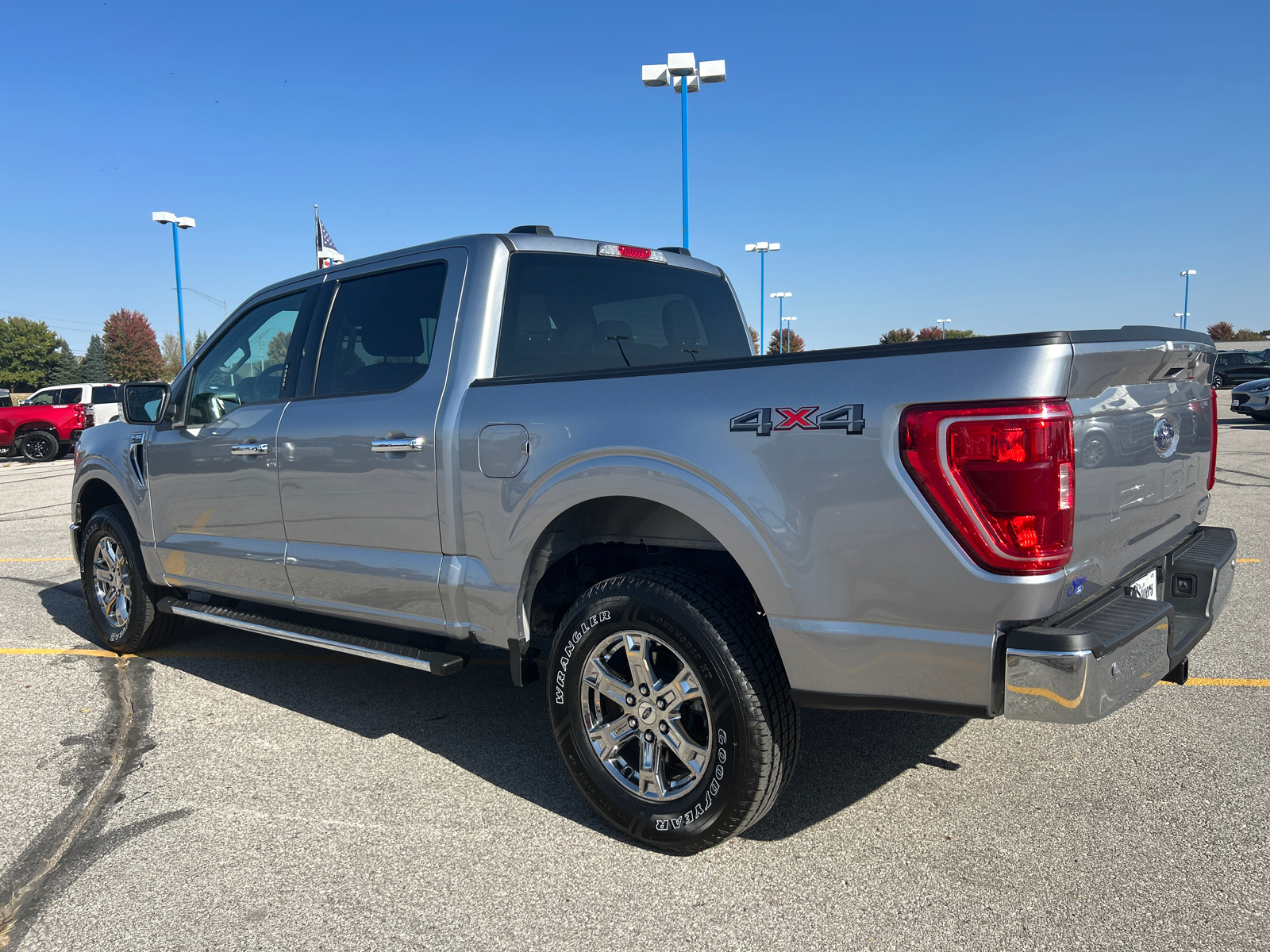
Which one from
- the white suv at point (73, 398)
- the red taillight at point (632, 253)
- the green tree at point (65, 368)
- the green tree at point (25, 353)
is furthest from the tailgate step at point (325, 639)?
the green tree at point (25, 353)

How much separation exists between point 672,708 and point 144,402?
12.2 feet

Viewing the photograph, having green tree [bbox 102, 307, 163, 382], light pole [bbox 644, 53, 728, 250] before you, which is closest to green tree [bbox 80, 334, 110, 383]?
green tree [bbox 102, 307, 163, 382]

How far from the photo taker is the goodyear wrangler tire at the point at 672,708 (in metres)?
2.79

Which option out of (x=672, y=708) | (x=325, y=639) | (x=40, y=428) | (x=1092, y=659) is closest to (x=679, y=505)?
(x=672, y=708)

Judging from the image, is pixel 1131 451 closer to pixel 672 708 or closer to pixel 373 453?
pixel 672 708

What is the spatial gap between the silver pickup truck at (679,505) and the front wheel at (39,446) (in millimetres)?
22255

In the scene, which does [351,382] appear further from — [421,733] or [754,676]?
[754,676]

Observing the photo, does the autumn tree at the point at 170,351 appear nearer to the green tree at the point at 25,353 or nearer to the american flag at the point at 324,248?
the green tree at the point at 25,353

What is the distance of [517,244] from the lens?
383cm

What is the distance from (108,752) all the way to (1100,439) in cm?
399

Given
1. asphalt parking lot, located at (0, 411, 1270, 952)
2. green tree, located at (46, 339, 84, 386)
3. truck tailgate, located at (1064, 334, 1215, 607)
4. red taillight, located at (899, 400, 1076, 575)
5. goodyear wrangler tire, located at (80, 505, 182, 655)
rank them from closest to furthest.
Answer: red taillight, located at (899, 400, 1076, 575), truck tailgate, located at (1064, 334, 1215, 607), asphalt parking lot, located at (0, 411, 1270, 952), goodyear wrangler tire, located at (80, 505, 182, 655), green tree, located at (46, 339, 84, 386)

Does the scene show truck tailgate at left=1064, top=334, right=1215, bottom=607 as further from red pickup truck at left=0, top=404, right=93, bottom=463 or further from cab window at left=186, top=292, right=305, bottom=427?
red pickup truck at left=0, top=404, right=93, bottom=463

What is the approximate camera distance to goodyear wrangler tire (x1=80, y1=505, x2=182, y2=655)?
5.30 metres

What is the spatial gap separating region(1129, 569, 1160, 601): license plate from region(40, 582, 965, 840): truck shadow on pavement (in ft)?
3.23
